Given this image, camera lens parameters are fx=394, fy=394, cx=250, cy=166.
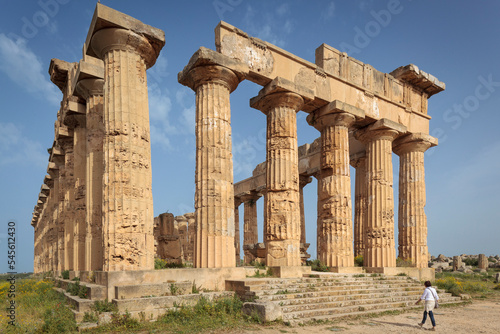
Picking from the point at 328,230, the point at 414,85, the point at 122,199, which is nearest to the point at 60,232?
the point at 122,199

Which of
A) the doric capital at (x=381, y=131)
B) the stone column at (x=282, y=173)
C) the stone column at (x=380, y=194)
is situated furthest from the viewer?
the doric capital at (x=381, y=131)

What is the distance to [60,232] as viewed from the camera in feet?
59.5

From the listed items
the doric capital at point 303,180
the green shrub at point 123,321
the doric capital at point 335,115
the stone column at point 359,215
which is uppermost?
the doric capital at point 335,115

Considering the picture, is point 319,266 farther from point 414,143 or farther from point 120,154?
point 120,154

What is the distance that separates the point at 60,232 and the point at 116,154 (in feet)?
31.4

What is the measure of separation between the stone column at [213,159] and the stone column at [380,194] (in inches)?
336

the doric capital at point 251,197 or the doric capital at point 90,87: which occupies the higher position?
the doric capital at point 90,87

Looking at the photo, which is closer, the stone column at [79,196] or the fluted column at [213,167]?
the fluted column at [213,167]

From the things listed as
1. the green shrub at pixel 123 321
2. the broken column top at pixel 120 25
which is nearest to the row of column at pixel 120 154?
the broken column top at pixel 120 25

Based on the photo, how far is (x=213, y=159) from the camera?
13.2 metres

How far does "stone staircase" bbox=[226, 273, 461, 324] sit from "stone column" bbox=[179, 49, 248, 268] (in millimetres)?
1304

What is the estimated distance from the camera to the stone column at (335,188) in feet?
55.8

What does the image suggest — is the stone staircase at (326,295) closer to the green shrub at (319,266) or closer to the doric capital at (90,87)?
the green shrub at (319,266)

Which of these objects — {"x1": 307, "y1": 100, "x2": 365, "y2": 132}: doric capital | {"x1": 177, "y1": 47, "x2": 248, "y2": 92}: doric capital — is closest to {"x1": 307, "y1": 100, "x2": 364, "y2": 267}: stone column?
{"x1": 307, "y1": 100, "x2": 365, "y2": 132}: doric capital
